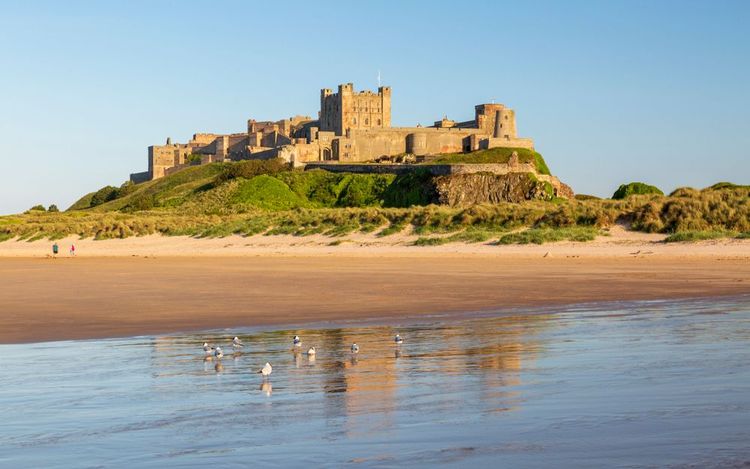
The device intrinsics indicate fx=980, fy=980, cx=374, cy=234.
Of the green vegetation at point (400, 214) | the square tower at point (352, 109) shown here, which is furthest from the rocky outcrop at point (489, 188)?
the square tower at point (352, 109)

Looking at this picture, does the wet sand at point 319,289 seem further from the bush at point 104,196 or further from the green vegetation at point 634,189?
the bush at point 104,196

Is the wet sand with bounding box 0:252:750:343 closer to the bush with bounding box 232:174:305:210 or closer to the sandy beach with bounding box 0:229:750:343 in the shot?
the sandy beach with bounding box 0:229:750:343

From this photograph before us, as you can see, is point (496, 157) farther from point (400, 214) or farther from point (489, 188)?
point (400, 214)

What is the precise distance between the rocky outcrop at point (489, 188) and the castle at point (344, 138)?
61.3 feet

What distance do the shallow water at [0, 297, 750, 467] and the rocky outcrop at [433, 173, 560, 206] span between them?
175ft

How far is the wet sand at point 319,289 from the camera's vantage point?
50.3 ft

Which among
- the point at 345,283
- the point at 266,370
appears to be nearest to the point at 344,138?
the point at 345,283

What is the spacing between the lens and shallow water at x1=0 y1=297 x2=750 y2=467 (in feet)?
20.1

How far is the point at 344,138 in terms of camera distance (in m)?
93.2

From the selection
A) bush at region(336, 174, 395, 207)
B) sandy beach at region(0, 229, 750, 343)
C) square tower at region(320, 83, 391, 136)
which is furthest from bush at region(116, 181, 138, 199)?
sandy beach at region(0, 229, 750, 343)

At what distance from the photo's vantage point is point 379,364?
396 inches

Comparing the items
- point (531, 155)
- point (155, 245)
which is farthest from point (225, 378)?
point (531, 155)

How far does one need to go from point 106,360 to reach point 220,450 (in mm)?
4899

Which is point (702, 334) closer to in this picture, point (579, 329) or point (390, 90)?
point (579, 329)
